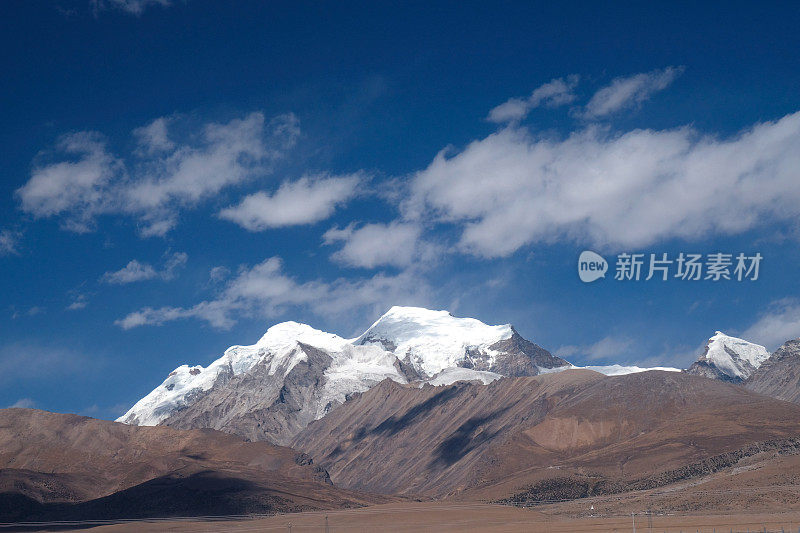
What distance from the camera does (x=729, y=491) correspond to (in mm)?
116375

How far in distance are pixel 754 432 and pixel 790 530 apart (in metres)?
86.3

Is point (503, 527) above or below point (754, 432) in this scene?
below

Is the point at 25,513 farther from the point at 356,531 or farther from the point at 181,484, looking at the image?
the point at 356,531

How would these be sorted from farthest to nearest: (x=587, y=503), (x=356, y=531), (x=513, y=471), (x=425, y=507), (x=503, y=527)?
(x=513, y=471)
(x=425, y=507)
(x=587, y=503)
(x=356, y=531)
(x=503, y=527)

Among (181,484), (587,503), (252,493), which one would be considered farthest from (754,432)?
(181,484)

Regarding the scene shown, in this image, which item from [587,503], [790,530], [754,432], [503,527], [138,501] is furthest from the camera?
[138,501]

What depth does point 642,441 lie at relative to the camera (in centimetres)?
18412

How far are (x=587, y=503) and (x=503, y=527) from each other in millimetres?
27697

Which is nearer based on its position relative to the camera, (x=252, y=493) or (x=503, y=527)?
(x=503, y=527)

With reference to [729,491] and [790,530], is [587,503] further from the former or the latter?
[790,530]

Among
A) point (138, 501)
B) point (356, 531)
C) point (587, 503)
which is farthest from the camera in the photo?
point (138, 501)

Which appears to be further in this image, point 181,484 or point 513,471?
point 513,471

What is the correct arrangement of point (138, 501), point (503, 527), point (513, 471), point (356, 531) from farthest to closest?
1. point (513, 471)
2. point (138, 501)
3. point (356, 531)
4. point (503, 527)

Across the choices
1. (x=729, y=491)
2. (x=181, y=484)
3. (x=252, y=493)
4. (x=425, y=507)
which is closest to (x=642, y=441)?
(x=425, y=507)
